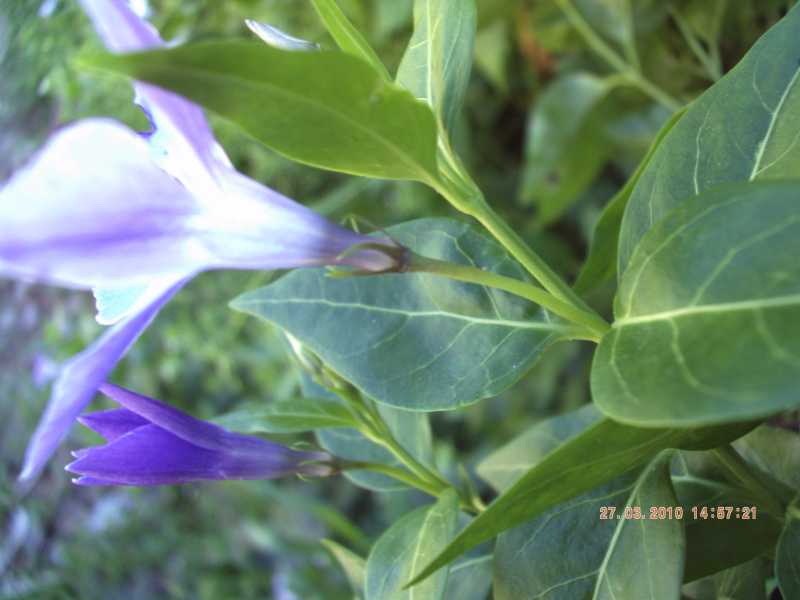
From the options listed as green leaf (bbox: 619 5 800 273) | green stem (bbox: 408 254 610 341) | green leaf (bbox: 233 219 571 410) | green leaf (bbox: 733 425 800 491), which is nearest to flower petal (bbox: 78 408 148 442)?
green leaf (bbox: 233 219 571 410)

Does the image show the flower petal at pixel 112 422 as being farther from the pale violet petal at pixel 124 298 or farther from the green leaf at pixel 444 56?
the green leaf at pixel 444 56

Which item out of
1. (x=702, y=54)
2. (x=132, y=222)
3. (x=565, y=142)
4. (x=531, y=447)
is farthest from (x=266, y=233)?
(x=565, y=142)

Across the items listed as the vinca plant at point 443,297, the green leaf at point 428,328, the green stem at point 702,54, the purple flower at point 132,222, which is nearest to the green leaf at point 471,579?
the vinca plant at point 443,297

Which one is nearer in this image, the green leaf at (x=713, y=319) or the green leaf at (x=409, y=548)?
the green leaf at (x=713, y=319)

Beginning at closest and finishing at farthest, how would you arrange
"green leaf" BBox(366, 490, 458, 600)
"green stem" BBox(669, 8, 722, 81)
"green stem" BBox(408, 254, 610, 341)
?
"green stem" BBox(408, 254, 610, 341)
"green leaf" BBox(366, 490, 458, 600)
"green stem" BBox(669, 8, 722, 81)

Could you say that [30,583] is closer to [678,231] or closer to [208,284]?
[208,284]

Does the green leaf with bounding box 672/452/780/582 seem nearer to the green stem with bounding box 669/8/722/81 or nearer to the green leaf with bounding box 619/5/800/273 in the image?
the green leaf with bounding box 619/5/800/273
